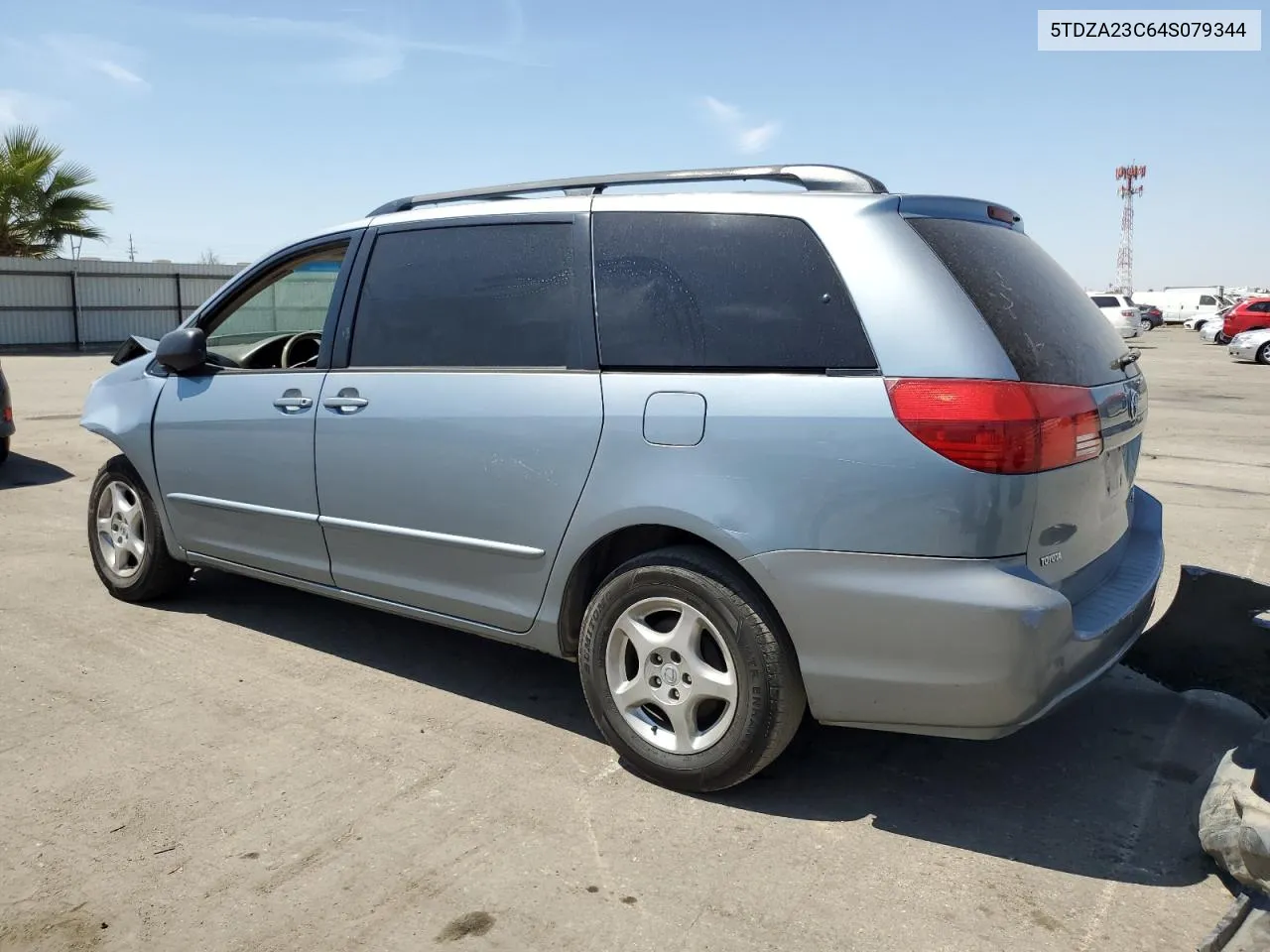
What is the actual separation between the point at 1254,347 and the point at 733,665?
28.8 m

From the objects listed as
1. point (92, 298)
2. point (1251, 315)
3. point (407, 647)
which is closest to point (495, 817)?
point (407, 647)

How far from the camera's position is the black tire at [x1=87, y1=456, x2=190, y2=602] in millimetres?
5168

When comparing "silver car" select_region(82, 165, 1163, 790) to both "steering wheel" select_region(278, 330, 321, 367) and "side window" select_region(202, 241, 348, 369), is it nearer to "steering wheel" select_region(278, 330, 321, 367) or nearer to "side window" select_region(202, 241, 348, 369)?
"side window" select_region(202, 241, 348, 369)

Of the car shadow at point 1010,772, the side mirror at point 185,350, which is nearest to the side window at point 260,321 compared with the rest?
the side mirror at point 185,350

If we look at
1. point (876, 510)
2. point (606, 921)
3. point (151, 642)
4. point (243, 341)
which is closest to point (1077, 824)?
point (876, 510)

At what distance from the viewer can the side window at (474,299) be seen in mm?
3668

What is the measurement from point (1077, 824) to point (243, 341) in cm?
421

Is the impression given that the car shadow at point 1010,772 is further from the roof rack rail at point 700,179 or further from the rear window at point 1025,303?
the roof rack rail at point 700,179

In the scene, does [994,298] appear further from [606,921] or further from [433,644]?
[433,644]

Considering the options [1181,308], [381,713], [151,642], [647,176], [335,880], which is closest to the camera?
[335,880]

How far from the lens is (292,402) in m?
4.38

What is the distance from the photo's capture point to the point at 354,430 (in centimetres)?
412

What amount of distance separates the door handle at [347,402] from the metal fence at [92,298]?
1149 inches

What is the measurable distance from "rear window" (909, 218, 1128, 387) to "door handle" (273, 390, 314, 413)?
2450 millimetres
